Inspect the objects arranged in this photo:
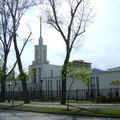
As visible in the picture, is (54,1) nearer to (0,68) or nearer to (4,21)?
(4,21)

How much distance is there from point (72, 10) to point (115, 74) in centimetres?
1551

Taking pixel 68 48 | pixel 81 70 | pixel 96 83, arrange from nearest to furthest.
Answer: pixel 81 70 < pixel 68 48 < pixel 96 83

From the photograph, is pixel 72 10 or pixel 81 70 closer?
pixel 81 70

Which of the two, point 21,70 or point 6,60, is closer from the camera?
point 21,70

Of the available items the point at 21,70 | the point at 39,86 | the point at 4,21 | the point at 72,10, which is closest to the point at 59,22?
the point at 72,10

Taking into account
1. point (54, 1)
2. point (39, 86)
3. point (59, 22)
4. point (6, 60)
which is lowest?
point (39, 86)

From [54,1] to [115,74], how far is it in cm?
1703

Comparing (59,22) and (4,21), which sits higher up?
(4,21)

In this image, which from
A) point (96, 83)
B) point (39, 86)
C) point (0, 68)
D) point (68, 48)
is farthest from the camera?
point (39, 86)

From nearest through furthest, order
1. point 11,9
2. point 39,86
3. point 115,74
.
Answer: point 11,9, point 115,74, point 39,86

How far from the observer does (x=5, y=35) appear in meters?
31.4

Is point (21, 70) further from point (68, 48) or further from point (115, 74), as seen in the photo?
point (115, 74)

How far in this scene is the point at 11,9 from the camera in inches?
1130

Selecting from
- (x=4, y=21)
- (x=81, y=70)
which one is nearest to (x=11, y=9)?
(x=4, y=21)
